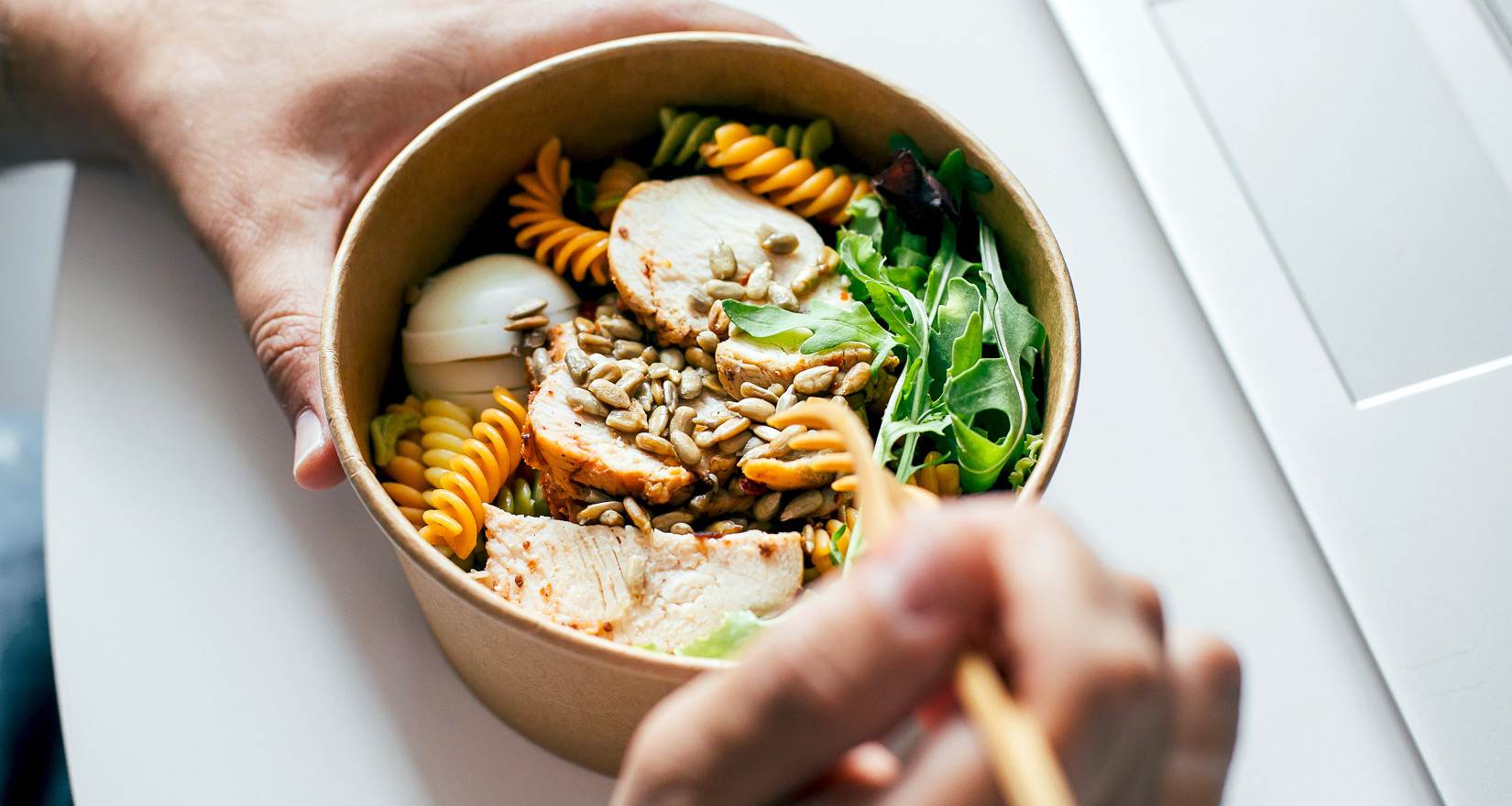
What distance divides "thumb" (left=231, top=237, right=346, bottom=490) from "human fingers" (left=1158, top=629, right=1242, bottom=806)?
38.7 inches

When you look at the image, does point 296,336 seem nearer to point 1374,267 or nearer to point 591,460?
point 591,460

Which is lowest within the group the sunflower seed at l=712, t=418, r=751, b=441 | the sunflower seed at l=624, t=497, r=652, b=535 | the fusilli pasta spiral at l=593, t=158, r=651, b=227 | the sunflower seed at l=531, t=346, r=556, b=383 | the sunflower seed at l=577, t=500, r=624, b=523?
the sunflower seed at l=624, t=497, r=652, b=535

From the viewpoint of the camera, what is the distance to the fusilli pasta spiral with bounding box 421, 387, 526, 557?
1.16 meters

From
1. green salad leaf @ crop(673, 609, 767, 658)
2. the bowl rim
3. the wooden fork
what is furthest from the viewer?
green salad leaf @ crop(673, 609, 767, 658)

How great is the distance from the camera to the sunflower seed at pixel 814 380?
116 cm

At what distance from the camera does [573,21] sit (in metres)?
1.56

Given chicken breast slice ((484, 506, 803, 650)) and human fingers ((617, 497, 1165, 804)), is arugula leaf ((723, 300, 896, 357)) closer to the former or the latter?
chicken breast slice ((484, 506, 803, 650))

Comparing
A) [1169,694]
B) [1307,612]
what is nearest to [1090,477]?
[1307,612]

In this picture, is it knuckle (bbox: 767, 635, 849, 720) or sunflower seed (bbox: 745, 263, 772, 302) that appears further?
sunflower seed (bbox: 745, 263, 772, 302)

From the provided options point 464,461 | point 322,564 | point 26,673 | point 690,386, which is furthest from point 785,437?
point 26,673

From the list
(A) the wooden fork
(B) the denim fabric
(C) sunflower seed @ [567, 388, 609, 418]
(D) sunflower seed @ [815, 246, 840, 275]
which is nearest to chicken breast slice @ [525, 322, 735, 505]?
(C) sunflower seed @ [567, 388, 609, 418]

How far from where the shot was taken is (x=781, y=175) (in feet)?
4.56

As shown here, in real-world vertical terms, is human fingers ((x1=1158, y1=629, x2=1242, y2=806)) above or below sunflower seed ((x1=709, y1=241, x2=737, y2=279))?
below

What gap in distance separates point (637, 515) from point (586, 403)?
6.1 inches
